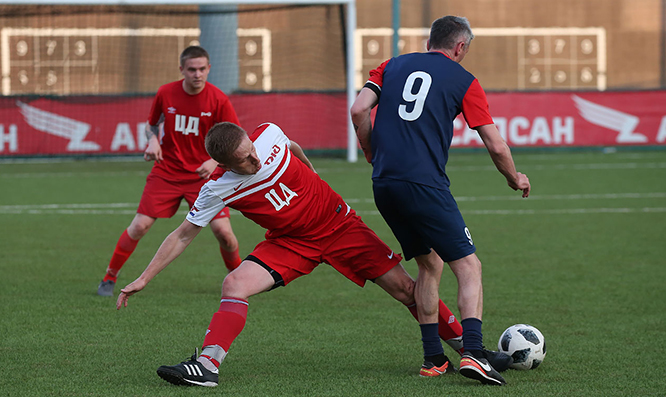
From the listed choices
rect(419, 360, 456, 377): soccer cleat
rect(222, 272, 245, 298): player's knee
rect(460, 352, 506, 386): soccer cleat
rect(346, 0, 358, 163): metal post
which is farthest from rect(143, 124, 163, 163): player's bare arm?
rect(346, 0, 358, 163): metal post

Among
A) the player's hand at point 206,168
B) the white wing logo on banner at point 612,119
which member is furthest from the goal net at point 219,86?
the player's hand at point 206,168

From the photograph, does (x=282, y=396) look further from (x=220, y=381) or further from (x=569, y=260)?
(x=569, y=260)

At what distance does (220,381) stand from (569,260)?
4.60 m

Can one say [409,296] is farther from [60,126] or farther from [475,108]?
[60,126]

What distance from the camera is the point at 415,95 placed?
4.40 m

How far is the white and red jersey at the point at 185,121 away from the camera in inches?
272

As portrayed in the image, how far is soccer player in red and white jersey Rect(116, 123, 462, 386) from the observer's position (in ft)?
14.1

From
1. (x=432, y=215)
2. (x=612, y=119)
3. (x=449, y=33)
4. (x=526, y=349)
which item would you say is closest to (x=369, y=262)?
(x=432, y=215)

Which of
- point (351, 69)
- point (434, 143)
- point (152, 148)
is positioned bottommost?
point (152, 148)

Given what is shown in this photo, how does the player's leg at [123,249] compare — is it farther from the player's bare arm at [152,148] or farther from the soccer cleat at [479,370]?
the soccer cleat at [479,370]

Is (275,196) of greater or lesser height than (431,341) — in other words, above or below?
above

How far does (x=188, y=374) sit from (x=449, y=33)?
6.78ft

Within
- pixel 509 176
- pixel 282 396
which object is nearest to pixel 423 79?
pixel 509 176

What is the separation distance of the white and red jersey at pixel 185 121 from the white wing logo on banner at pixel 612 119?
49.6 feet
